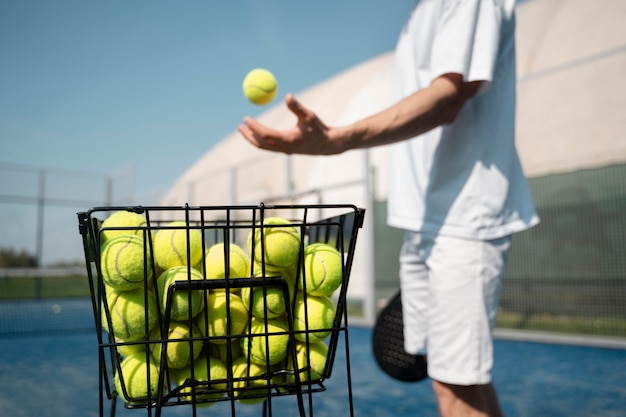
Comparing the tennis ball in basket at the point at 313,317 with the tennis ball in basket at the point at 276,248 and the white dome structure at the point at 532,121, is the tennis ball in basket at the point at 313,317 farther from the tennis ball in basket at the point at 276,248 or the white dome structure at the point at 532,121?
the white dome structure at the point at 532,121

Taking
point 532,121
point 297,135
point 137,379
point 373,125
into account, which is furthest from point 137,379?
point 532,121

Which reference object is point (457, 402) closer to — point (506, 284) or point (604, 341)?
point (604, 341)

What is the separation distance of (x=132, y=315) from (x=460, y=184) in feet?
3.39

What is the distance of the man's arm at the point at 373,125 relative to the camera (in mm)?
1126

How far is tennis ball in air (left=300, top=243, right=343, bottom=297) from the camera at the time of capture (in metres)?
0.98

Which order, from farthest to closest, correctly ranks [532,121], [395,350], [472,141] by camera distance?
[532,121], [395,350], [472,141]

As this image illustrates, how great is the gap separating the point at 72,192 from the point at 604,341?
1098 cm

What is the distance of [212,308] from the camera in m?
0.95

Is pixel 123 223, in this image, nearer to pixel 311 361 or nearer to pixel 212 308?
pixel 212 308

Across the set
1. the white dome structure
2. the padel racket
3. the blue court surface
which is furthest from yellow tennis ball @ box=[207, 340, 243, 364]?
the blue court surface

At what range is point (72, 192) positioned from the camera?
11.9 m

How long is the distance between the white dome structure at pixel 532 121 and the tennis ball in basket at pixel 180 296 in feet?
2.26

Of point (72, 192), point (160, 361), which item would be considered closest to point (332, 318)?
point (160, 361)

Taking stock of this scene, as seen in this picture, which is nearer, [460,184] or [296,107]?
[296,107]
